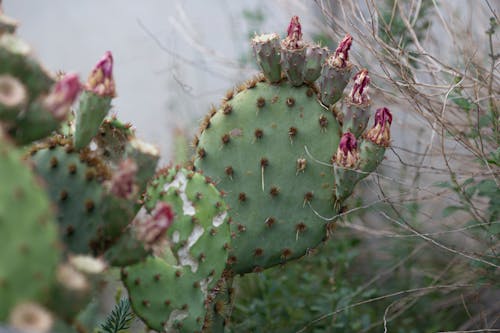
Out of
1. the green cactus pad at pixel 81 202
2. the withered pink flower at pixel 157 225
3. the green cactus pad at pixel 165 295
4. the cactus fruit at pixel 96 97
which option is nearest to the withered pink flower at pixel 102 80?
the cactus fruit at pixel 96 97

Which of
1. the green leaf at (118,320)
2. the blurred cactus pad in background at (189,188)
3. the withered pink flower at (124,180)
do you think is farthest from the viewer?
the green leaf at (118,320)

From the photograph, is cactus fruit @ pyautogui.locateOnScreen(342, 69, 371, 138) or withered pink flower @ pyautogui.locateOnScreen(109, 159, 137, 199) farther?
cactus fruit @ pyautogui.locateOnScreen(342, 69, 371, 138)

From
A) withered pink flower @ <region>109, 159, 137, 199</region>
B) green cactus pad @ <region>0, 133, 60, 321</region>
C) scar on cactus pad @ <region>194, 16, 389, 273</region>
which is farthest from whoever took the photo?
scar on cactus pad @ <region>194, 16, 389, 273</region>

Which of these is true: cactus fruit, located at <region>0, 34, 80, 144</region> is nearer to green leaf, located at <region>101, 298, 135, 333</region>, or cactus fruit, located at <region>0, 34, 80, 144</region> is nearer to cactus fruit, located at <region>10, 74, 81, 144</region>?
cactus fruit, located at <region>10, 74, 81, 144</region>

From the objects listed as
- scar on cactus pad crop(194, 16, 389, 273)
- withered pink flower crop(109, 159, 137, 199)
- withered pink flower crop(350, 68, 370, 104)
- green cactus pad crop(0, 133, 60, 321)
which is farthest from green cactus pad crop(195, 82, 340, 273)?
green cactus pad crop(0, 133, 60, 321)

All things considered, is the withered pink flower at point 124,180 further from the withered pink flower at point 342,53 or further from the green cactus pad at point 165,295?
the withered pink flower at point 342,53

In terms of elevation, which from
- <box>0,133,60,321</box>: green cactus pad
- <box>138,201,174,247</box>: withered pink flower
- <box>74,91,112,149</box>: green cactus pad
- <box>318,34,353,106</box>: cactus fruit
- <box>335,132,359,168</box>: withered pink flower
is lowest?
<box>0,133,60,321</box>: green cactus pad

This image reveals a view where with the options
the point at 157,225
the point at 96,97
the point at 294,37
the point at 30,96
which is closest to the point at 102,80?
the point at 96,97

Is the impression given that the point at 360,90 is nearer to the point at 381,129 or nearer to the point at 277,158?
the point at 381,129
